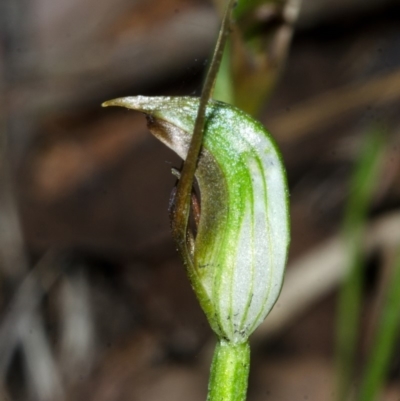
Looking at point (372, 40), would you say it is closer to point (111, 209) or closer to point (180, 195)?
point (111, 209)

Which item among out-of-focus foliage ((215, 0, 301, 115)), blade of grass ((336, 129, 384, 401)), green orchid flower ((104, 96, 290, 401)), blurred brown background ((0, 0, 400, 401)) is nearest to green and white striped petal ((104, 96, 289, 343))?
green orchid flower ((104, 96, 290, 401))

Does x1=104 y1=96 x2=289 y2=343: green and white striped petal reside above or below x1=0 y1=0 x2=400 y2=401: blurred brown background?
above

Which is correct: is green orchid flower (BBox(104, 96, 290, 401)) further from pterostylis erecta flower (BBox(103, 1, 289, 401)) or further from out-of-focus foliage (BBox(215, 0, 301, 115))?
out-of-focus foliage (BBox(215, 0, 301, 115))

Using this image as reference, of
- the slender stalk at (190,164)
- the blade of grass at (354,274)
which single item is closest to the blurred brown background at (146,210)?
the blade of grass at (354,274)

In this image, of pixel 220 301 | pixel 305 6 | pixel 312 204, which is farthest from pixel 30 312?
pixel 220 301

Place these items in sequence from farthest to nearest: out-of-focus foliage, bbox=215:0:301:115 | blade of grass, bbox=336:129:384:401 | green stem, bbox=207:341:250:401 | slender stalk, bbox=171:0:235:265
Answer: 1. blade of grass, bbox=336:129:384:401
2. out-of-focus foliage, bbox=215:0:301:115
3. green stem, bbox=207:341:250:401
4. slender stalk, bbox=171:0:235:265

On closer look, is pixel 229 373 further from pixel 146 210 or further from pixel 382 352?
pixel 146 210

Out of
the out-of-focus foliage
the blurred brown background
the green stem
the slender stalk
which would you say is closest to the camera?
the slender stalk

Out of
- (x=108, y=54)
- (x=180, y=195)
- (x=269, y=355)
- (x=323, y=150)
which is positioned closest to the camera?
(x=180, y=195)
